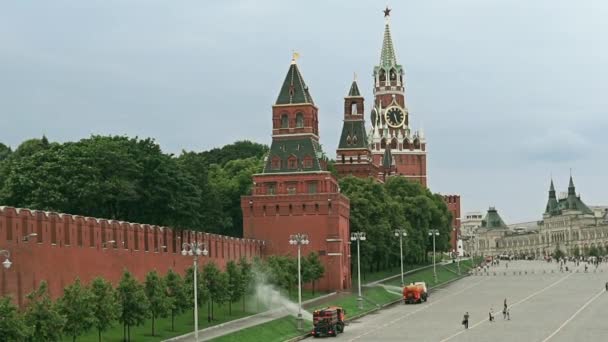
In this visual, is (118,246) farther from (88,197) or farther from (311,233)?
(311,233)

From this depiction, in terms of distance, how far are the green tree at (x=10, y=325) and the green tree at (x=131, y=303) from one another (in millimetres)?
13882

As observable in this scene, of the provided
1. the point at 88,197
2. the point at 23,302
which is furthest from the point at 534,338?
the point at 88,197

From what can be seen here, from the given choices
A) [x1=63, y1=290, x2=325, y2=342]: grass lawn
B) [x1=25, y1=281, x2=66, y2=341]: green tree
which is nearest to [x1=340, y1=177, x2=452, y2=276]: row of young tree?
[x1=63, y1=290, x2=325, y2=342]: grass lawn

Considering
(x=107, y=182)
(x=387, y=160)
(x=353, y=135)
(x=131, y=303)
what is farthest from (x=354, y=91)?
(x=131, y=303)

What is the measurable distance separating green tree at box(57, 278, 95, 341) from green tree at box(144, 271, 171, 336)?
821 centimetres

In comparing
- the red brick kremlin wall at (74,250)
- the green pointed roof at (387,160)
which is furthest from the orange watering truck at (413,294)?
the green pointed roof at (387,160)

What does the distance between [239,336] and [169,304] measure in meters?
4.04

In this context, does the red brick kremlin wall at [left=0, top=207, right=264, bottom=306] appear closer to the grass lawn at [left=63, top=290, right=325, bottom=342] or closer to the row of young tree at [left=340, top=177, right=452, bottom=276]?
the grass lawn at [left=63, top=290, right=325, bottom=342]

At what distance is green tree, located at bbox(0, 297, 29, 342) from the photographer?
46500 mm

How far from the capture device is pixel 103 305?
5753 cm

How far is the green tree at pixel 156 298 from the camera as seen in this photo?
64.4m

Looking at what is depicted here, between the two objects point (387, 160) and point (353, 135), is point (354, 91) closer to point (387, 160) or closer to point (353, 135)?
point (353, 135)

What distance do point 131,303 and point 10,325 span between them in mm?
15127

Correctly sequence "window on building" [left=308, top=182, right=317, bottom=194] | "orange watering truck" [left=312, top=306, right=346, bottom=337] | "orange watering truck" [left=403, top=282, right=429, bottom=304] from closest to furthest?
1. "orange watering truck" [left=312, top=306, right=346, bottom=337]
2. "orange watering truck" [left=403, top=282, right=429, bottom=304]
3. "window on building" [left=308, top=182, right=317, bottom=194]
